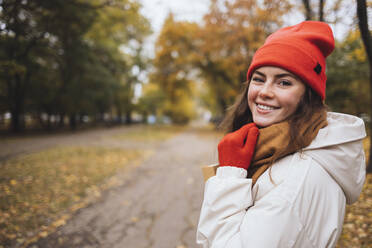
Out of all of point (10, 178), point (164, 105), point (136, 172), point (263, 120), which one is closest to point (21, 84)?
point (10, 178)

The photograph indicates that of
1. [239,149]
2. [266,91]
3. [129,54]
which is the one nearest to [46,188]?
[239,149]

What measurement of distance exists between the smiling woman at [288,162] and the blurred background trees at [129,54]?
2.90m

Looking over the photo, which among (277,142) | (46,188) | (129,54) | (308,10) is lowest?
(46,188)

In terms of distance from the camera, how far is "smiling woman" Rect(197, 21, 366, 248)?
0.93 metres

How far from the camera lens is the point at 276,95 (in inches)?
45.7

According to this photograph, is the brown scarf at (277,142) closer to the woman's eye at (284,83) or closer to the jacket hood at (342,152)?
the jacket hood at (342,152)

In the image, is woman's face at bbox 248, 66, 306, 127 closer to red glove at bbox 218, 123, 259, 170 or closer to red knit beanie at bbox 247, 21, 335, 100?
red knit beanie at bbox 247, 21, 335, 100

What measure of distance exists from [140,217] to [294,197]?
3.39m

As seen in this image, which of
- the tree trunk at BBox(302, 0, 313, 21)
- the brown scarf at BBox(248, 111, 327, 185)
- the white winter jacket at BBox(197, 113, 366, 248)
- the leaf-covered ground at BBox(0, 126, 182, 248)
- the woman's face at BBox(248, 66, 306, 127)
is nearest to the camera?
the white winter jacket at BBox(197, 113, 366, 248)

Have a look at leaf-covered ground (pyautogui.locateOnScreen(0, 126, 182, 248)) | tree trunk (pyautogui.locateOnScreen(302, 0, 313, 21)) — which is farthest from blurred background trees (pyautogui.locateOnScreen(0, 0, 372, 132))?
leaf-covered ground (pyautogui.locateOnScreen(0, 126, 182, 248))

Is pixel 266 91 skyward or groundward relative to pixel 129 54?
Result: groundward

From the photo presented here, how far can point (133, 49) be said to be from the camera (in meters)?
30.1

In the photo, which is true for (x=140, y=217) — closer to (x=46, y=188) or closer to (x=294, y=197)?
(x=46, y=188)

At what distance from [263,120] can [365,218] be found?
3.29m
